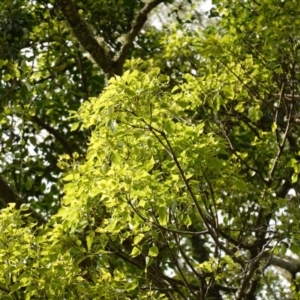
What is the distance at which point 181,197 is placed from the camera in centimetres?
343

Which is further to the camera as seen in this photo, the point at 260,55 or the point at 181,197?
the point at 260,55

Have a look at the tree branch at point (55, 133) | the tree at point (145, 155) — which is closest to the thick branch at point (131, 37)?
the tree at point (145, 155)

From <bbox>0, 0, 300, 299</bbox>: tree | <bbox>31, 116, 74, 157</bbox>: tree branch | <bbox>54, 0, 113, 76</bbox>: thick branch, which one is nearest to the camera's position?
<bbox>0, 0, 300, 299</bbox>: tree

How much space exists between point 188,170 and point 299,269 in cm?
354

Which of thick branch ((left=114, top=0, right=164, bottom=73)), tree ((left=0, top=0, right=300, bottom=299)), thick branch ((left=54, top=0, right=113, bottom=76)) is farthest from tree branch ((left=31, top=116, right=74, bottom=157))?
thick branch ((left=114, top=0, right=164, bottom=73))

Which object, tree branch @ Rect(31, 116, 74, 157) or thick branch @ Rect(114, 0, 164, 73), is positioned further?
tree branch @ Rect(31, 116, 74, 157)

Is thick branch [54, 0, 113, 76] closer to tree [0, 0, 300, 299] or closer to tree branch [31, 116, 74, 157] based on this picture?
tree [0, 0, 300, 299]

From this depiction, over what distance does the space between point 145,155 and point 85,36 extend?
2721 mm

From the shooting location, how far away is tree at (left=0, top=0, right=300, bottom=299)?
134 inches

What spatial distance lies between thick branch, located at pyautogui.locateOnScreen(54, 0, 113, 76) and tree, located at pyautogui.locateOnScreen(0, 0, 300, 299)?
1cm

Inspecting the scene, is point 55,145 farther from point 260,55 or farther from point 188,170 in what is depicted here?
point 188,170

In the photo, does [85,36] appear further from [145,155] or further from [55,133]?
[145,155]

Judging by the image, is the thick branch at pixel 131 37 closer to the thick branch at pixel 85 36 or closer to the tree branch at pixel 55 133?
the thick branch at pixel 85 36

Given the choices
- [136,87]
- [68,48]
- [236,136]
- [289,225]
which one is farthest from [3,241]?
[236,136]
